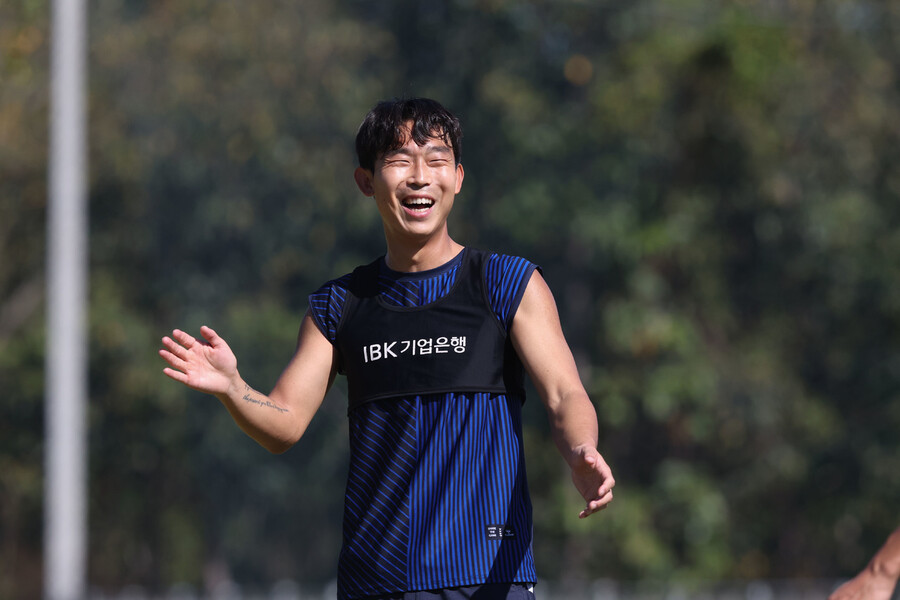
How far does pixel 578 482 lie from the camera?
3.42m

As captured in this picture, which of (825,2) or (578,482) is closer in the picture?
(578,482)

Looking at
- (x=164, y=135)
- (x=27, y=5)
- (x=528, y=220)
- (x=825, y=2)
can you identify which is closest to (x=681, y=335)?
(x=528, y=220)

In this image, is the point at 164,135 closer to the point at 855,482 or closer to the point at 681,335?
the point at 681,335

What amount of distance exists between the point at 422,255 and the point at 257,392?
1.90ft

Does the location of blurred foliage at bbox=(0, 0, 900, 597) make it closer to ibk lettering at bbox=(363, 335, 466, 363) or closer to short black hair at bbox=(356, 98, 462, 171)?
short black hair at bbox=(356, 98, 462, 171)

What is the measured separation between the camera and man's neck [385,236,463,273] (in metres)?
3.74

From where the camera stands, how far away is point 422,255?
374 centimetres

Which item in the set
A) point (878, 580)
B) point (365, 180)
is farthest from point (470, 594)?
point (878, 580)

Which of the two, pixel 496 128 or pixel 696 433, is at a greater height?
pixel 496 128

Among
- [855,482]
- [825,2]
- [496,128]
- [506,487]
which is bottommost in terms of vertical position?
[855,482]

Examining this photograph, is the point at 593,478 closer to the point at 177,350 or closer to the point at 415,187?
the point at 415,187

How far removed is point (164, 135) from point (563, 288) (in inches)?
222

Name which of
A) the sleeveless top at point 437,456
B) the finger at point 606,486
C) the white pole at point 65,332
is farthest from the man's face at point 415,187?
the white pole at point 65,332

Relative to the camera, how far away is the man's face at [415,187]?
3682mm
